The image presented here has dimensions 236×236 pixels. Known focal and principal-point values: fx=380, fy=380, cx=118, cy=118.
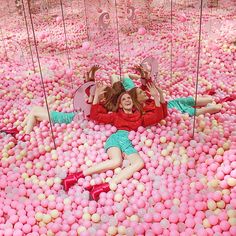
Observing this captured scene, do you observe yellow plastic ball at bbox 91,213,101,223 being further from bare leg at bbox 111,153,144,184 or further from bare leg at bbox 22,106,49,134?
bare leg at bbox 22,106,49,134

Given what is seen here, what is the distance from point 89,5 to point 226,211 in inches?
107

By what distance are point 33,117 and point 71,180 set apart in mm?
597

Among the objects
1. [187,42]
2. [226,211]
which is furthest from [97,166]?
[187,42]

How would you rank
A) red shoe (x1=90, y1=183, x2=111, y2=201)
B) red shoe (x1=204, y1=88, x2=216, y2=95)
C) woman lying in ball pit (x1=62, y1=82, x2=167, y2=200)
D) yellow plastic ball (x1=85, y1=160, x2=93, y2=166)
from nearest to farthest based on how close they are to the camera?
red shoe (x1=90, y1=183, x2=111, y2=201) < woman lying in ball pit (x1=62, y1=82, x2=167, y2=200) < yellow plastic ball (x1=85, y1=160, x2=93, y2=166) < red shoe (x1=204, y1=88, x2=216, y2=95)

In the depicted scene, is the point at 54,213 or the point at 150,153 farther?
the point at 150,153

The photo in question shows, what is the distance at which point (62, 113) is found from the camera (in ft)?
7.24

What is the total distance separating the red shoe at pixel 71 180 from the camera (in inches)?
67.6

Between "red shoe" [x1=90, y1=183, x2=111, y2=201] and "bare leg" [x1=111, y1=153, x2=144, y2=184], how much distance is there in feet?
0.15

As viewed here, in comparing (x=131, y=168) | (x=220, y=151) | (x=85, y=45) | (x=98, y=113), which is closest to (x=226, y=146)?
(x=220, y=151)

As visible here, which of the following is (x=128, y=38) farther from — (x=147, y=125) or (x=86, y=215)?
(x=86, y=215)

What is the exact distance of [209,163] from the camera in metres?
1.75

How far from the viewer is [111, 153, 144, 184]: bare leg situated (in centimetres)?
172

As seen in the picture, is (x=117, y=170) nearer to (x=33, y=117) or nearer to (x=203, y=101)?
(x=33, y=117)

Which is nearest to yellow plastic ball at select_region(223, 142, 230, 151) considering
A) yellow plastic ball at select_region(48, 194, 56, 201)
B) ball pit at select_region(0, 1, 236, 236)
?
ball pit at select_region(0, 1, 236, 236)
